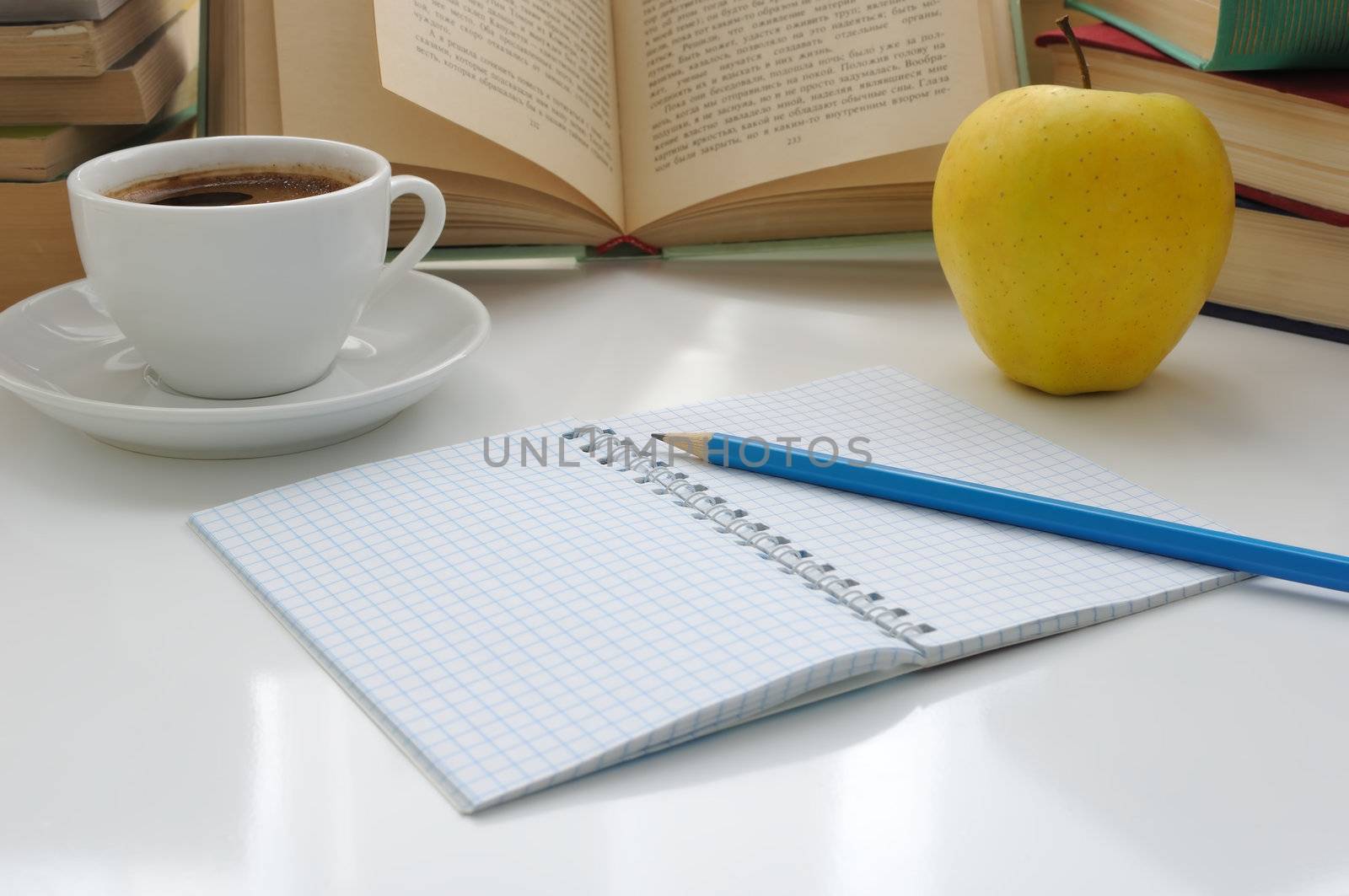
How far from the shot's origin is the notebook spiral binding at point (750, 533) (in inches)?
17.4

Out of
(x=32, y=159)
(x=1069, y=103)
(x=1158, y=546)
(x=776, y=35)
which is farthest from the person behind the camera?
(x=776, y=35)

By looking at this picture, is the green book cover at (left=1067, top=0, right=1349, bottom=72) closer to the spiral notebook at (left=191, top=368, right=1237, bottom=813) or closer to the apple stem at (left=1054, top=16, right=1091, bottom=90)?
the apple stem at (left=1054, top=16, right=1091, bottom=90)

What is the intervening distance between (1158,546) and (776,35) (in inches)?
19.8

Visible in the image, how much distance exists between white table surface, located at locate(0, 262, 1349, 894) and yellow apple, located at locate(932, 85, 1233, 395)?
0.09 metres

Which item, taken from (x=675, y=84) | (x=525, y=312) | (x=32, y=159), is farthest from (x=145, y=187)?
(x=675, y=84)

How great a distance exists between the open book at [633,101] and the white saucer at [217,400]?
0.38 feet

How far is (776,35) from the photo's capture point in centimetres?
86

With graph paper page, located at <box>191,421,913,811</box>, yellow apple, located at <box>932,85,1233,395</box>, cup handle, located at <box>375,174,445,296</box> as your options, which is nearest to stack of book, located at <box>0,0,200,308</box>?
cup handle, located at <box>375,174,445,296</box>

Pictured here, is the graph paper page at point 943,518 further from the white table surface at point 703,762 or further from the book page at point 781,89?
the book page at point 781,89

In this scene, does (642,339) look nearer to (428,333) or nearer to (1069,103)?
(428,333)

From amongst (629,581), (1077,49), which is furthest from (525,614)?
(1077,49)

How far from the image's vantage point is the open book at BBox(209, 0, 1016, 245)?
0.78m

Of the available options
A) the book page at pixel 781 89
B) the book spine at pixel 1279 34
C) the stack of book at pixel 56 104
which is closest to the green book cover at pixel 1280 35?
the book spine at pixel 1279 34

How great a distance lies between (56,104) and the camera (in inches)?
29.1
